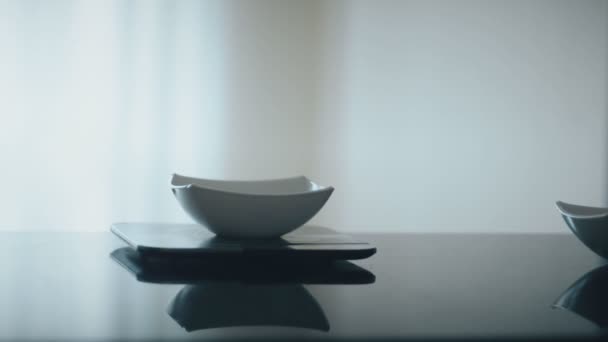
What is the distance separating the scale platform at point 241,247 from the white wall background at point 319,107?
3511 mm

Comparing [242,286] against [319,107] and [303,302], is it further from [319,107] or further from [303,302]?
[319,107]

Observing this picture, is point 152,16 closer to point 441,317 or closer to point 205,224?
point 205,224

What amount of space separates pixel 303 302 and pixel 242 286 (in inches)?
3.6

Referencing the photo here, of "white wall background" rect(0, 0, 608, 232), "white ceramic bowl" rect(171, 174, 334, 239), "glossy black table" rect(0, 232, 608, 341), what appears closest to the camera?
"glossy black table" rect(0, 232, 608, 341)

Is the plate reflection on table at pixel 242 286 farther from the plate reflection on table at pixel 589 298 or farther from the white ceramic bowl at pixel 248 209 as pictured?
the plate reflection on table at pixel 589 298

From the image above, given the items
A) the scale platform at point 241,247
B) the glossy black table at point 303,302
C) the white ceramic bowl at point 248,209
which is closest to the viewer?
the glossy black table at point 303,302

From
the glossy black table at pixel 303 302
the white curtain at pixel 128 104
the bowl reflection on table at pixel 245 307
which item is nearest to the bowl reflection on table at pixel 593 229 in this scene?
the glossy black table at pixel 303 302

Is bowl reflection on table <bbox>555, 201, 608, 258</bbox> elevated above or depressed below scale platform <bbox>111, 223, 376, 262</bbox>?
above

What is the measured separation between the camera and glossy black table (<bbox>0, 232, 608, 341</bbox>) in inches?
17.5

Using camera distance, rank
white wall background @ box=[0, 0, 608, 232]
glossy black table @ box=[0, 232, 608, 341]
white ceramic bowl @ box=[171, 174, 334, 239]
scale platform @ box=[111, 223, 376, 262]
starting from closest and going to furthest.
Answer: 1. glossy black table @ box=[0, 232, 608, 341]
2. scale platform @ box=[111, 223, 376, 262]
3. white ceramic bowl @ box=[171, 174, 334, 239]
4. white wall background @ box=[0, 0, 608, 232]

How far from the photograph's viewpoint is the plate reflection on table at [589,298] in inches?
21.1

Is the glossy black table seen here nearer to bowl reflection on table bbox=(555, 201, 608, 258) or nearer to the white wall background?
bowl reflection on table bbox=(555, 201, 608, 258)

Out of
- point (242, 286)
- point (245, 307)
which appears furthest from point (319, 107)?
point (245, 307)

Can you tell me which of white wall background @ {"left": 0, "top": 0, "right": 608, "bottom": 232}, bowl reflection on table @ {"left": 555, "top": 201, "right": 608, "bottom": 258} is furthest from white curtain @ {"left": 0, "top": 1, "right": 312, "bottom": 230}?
bowl reflection on table @ {"left": 555, "top": 201, "right": 608, "bottom": 258}
